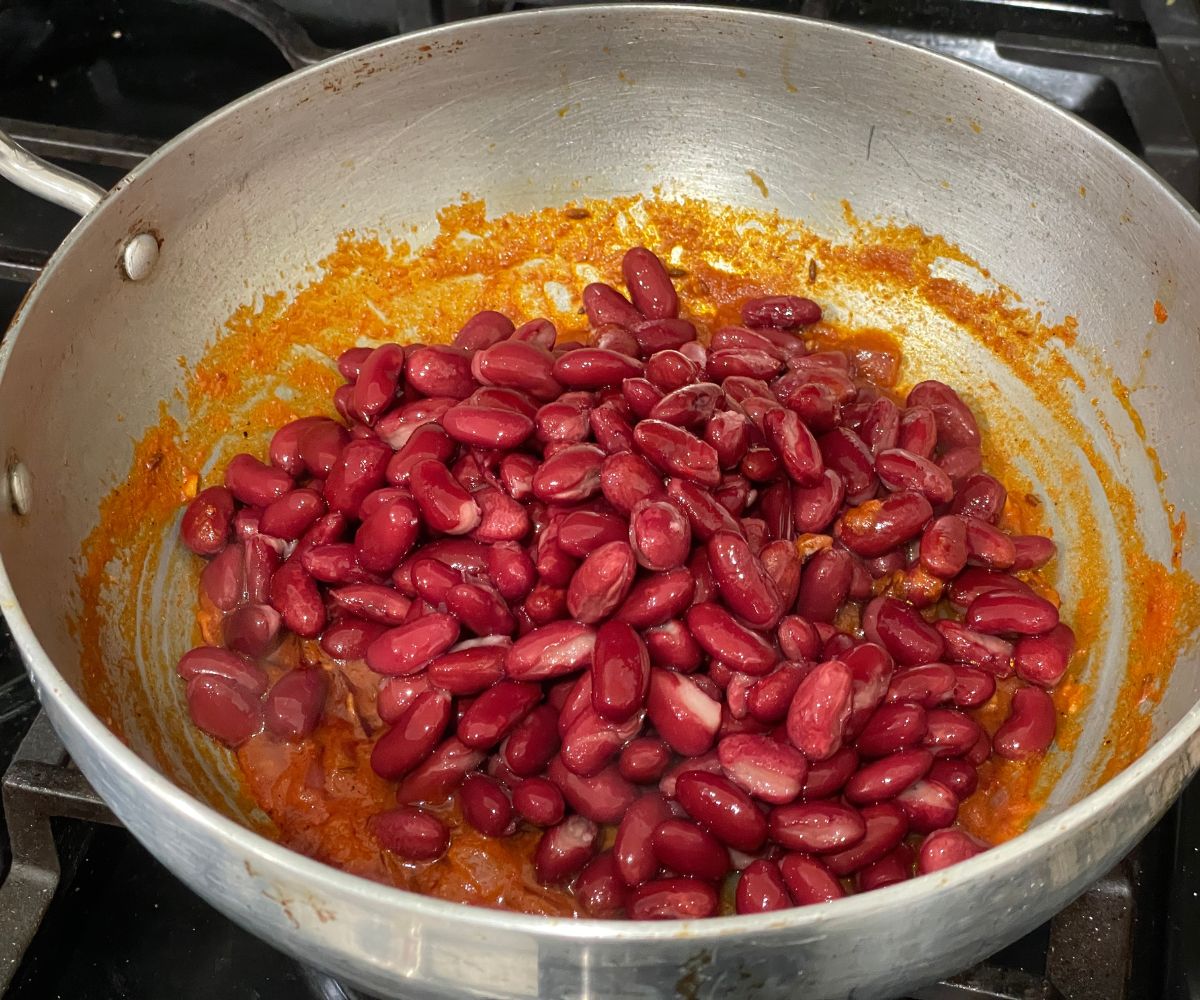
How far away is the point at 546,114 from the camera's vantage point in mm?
1233

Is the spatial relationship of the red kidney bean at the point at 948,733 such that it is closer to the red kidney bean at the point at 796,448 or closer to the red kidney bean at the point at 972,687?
the red kidney bean at the point at 972,687

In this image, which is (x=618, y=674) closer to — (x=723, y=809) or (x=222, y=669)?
(x=723, y=809)

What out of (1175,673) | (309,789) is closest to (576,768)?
(309,789)

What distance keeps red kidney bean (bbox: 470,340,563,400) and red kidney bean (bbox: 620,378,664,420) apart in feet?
0.27

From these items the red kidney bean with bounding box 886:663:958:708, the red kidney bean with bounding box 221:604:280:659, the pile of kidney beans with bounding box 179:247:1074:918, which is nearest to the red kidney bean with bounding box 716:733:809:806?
the pile of kidney beans with bounding box 179:247:1074:918

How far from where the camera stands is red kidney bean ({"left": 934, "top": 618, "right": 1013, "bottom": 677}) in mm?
955

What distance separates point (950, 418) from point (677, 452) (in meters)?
0.32

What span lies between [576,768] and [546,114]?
0.74 meters

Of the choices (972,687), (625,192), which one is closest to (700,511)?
(972,687)

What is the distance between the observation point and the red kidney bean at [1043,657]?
3.10 feet

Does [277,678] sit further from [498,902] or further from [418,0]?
[418,0]

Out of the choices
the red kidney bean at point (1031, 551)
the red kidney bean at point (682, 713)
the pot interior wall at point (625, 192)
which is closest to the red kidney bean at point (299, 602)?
the pot interior wall at point (625, 192)

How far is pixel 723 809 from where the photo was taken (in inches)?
31.9

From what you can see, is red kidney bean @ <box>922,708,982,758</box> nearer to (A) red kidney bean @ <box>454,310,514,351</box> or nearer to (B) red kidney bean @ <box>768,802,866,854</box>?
(B) red kidney bean @ <box>768,802,866,854</box>
